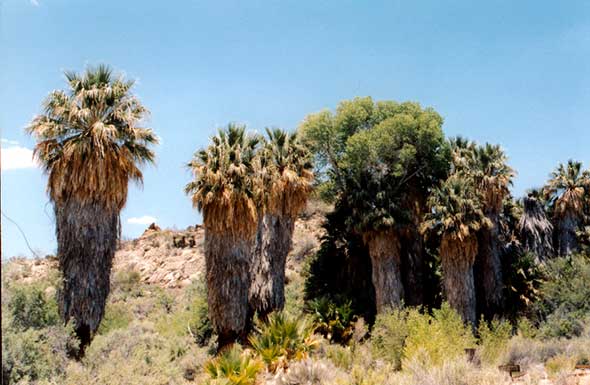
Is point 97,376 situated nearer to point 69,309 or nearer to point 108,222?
point 69,309

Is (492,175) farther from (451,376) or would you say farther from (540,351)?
(451,376)

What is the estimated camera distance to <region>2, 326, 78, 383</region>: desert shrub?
11.3 meters

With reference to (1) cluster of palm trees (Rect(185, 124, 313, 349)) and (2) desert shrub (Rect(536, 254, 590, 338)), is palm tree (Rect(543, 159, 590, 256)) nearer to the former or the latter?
(2) desert shrub (Rect(536, 254, 590, 338))

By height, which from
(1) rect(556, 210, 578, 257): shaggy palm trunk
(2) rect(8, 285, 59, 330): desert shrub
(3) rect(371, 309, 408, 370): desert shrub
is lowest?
(3) rect(371, 309, 408, 370): desert shrub

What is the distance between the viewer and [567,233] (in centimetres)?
3322

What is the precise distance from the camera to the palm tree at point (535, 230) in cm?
3014

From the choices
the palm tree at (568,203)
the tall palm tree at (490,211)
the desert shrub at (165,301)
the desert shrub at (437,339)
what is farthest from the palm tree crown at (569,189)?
the desert shrub at (165,301)

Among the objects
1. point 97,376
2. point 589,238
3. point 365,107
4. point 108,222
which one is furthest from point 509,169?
point 97,376

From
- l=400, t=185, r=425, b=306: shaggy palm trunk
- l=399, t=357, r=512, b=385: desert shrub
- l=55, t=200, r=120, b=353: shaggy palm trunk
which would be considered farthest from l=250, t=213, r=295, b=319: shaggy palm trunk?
l=399, t=357, r=512, b=385: desert shrub

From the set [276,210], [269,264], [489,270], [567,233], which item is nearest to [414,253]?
[489,270]

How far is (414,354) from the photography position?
53.1ft

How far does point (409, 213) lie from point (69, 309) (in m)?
16.4

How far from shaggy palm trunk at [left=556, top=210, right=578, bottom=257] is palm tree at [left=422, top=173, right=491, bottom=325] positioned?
1017cm

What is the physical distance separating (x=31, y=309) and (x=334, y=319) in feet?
44.4
